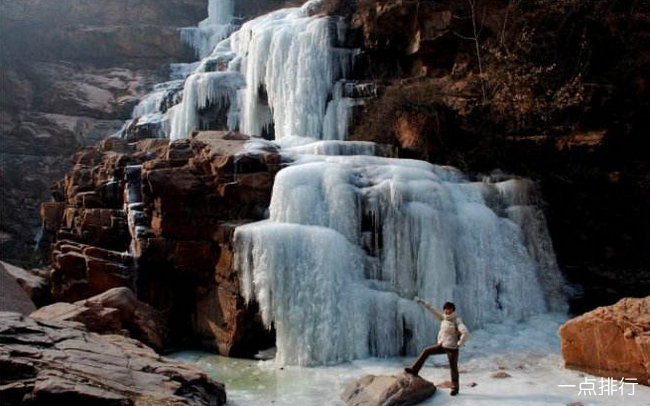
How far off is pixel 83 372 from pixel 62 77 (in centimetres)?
2428

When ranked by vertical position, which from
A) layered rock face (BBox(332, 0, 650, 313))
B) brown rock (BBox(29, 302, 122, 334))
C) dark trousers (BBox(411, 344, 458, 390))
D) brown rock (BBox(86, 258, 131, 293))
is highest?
layered rock face (BBox(332, 0, 650, 313))

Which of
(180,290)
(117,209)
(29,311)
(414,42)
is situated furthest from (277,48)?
(29,311)

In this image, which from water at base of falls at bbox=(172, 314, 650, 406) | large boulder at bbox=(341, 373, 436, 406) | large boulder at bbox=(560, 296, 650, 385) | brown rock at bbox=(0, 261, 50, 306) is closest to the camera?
large boulder at bbox=(341, 373, 436, 406)

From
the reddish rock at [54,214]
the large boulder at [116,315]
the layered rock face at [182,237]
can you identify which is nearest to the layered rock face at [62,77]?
the reddish rock at [54,214]

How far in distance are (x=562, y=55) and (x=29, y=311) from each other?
15.5 m

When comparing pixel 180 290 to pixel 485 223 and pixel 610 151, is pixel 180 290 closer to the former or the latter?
pixel 485 223

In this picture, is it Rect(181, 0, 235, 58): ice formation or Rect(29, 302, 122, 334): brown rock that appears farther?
Rect(181, 0, 235, 58): ice formation

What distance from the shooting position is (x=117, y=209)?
44.2 ft

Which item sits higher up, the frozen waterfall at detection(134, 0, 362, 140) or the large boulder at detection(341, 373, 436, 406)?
the frozen waterfall at detection(134, 0, 362, 140)

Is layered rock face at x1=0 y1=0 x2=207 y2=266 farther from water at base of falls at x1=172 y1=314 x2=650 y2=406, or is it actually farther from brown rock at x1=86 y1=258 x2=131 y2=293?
water at base of falls at x1=172 y1=314 x2=650 y2=406

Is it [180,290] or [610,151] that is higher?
[610,151]

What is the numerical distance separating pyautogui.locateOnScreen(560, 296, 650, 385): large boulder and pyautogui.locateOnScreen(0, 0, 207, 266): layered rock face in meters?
18.6

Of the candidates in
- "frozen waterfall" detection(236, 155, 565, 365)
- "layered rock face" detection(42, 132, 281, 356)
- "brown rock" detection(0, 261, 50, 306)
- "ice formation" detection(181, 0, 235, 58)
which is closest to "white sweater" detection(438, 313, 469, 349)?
"frozen waterfall" detection(236, 155, 565, 365)

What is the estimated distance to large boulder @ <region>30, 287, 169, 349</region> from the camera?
386 inches
